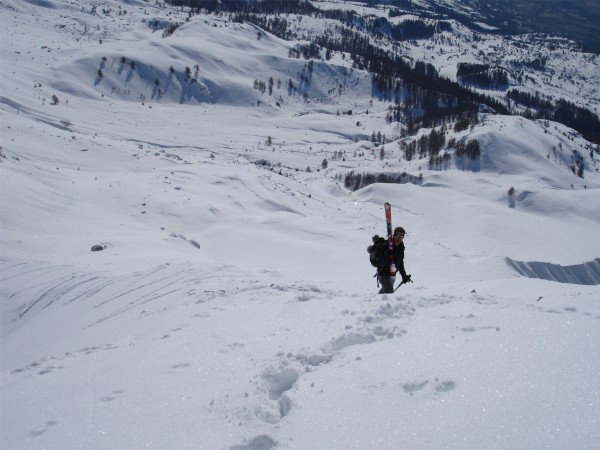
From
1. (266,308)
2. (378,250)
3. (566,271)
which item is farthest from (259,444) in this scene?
(566,271)

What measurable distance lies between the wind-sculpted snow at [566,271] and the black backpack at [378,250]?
16.4 m

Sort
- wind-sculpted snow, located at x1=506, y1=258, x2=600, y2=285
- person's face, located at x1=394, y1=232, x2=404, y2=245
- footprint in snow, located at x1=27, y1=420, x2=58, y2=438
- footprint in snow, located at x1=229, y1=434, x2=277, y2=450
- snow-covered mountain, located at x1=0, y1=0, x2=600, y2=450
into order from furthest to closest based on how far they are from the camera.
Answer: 1. wind-sculpted snow, located at x1=506, y1=258, x2=600, y2=285
2. person's face, located at x1=394, y1=232, x2=404, y2=245
3. footprint in snow, located at x1=27, y1=420, x2=58, y2=438
4. snow-covered mountain, located at x1=0, y1=0, x2=600, y2=450
5. footprint in snow, located at x1=229, y1=434, x2=277, y2=450

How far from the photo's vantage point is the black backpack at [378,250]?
8883 millimetres

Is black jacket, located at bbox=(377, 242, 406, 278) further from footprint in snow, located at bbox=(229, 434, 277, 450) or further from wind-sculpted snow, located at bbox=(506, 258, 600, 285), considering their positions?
wind-sculpted snow, located at bbox=(506, 258, 600, 285)

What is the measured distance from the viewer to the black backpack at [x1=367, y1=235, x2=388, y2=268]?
350 inches

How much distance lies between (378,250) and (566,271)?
23.2 metres

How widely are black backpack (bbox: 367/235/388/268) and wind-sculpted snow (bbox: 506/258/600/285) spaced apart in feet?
53.7

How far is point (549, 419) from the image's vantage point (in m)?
3.40

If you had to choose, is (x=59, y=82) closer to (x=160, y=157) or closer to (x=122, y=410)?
(x=160, y=157)

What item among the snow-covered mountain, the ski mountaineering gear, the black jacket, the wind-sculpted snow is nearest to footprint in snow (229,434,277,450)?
the snow-covered mountain

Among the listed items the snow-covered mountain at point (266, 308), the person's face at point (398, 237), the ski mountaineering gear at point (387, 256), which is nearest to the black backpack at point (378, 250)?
the ski mountaineering gear at point (387, 256)

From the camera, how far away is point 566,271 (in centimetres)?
2573

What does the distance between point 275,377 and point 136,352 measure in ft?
8.64

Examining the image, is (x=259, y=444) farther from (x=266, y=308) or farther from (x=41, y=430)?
(x=266, y=308)
